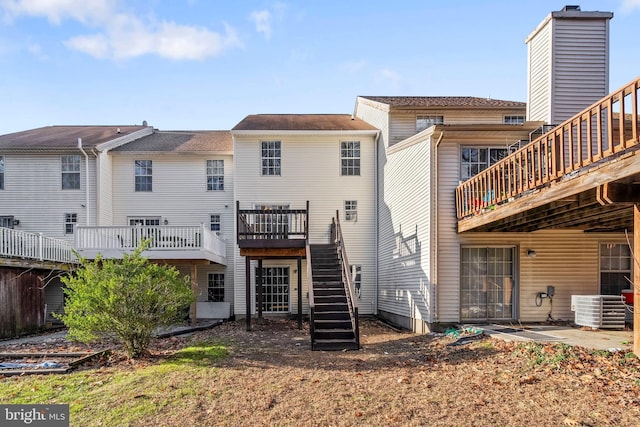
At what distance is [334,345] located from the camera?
10.3 meters

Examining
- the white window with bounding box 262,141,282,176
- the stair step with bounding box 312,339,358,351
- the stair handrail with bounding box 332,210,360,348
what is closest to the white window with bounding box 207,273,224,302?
the white window with bounding box 262,141,282,176

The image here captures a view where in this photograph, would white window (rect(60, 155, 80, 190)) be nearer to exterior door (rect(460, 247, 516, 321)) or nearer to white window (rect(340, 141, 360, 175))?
white window (rect(340, 141, 360, 175))

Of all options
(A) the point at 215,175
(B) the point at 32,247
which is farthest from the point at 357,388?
(A) the point at 215,175

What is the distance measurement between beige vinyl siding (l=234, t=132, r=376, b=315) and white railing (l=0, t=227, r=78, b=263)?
240 inches

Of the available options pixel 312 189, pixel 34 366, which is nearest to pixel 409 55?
pixel 312 189

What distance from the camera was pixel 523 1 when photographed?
39.4 feet

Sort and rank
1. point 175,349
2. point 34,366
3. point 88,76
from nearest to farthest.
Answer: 1. point 34,366
2. point 175,349
3. point 88,76

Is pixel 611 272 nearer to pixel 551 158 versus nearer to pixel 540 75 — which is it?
pixel 540 75

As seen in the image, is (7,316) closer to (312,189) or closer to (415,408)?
(312,189)

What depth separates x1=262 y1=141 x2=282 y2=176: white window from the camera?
18062mm

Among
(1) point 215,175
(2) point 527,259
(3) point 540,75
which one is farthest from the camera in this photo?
(1) point 215,175

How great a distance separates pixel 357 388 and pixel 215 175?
44.3 feet

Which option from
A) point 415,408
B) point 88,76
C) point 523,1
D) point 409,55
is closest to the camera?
point 415,408

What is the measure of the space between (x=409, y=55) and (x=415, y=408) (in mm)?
10033
